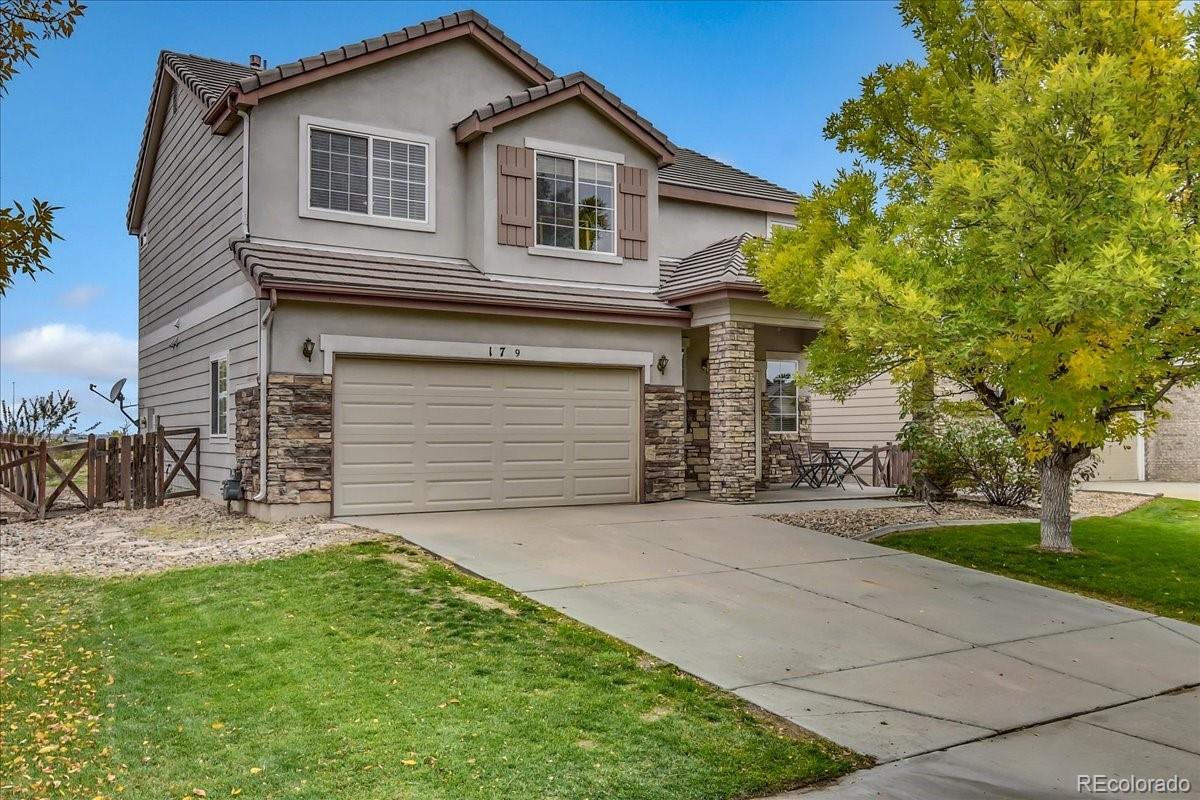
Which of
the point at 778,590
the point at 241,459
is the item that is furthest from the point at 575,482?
the point at 778,590

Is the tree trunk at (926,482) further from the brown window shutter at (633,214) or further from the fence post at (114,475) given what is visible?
the fence post at (114,475)

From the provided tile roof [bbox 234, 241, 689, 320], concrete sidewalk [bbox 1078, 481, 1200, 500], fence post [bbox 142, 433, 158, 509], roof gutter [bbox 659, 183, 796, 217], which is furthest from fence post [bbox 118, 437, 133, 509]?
concrete sidewalk [bbox 1078, 481, 1200, 500]

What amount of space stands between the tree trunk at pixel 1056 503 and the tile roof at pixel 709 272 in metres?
4.91

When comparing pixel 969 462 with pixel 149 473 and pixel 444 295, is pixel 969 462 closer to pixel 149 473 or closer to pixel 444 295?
pixel 444 295

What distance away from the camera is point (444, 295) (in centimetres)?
1242

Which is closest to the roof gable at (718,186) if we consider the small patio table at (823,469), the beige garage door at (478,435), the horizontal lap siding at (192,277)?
the beige garage door at (478,435)

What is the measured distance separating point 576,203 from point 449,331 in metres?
3.44

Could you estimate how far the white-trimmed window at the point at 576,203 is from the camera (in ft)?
47.3

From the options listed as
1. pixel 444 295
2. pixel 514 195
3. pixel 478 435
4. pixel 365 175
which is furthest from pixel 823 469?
pixel 365 175

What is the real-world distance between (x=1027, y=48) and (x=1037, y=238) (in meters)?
2.73

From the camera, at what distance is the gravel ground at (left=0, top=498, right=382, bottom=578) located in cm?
984

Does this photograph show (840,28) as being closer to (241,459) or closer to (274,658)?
(241,459)

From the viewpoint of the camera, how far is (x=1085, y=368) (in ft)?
27.1

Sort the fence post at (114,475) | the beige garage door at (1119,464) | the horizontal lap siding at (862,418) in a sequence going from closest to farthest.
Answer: the fence post at (114,475)
the horizontal lap siding at (862,418)
the beige garage door at (1119,464)
